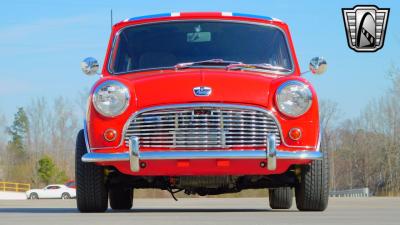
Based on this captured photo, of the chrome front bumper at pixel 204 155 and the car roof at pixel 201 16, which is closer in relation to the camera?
the chrome front bumper at pixel 204 155

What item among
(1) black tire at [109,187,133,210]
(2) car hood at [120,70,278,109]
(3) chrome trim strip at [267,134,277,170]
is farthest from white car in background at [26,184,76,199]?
(3) chrome trim strip at [267,134,277,170]

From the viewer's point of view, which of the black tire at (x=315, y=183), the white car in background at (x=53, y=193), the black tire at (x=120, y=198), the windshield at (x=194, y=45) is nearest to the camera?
the black tire at (x=315, y=183)

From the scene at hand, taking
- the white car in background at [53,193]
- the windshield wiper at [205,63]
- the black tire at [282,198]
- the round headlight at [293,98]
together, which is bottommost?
the white car in background at [53,193]

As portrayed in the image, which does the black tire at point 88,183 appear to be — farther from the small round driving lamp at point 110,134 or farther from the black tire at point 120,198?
the black tire at point 120,198

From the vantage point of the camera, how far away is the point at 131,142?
7594 mm

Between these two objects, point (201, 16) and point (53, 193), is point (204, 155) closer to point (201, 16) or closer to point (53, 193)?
point (201, 16)

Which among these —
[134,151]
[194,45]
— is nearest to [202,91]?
[134,151]

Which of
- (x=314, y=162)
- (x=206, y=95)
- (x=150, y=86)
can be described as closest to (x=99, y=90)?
(x=150, y=86)

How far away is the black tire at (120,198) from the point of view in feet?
34.8

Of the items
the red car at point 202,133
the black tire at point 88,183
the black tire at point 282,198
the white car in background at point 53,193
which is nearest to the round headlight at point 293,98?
the red car at point 202,133

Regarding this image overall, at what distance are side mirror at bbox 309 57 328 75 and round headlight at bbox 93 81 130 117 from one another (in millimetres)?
2227

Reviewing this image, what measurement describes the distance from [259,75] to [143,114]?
4.17ft

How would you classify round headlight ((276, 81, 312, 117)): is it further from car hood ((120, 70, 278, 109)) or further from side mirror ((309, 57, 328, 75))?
side mirror ((309, 57, 328, 75))

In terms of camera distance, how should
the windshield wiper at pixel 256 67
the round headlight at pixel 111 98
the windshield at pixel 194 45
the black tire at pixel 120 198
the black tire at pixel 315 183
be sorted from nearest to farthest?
the round headlight at pixel 111 98, the black tire at pixel 315 183, the windshield wiper at pixel 256 67, the windshield at pixel 194 45, the black tire at pixel 120 198
